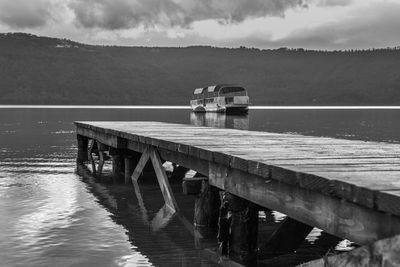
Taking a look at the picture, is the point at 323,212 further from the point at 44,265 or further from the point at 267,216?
the point at 267,216

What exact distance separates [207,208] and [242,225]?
208 cm

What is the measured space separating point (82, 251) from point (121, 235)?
1.18m

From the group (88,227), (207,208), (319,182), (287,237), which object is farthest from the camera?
(88,227)

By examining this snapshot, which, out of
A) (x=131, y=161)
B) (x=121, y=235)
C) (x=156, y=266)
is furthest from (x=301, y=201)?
(x=131, y=161)

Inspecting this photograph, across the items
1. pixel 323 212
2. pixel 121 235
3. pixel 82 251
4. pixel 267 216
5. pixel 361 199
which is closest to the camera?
pixel 361 199

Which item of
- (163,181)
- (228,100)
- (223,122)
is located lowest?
(223,122)

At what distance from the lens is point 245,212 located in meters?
7.58

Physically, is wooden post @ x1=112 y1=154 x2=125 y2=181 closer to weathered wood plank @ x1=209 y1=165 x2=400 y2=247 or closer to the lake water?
the lake water

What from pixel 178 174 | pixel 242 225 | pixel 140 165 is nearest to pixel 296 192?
pixel 242 225

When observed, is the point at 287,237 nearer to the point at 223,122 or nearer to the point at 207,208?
the point at 207,208

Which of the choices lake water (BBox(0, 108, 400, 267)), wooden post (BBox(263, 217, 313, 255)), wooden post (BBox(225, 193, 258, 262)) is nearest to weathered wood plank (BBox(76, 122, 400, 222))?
wooden post (BBox(225, 193, 258, 262))

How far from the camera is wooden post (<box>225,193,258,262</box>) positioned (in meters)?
7.58

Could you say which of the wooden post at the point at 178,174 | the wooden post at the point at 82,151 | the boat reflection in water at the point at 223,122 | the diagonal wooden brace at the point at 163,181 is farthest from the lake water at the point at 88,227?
the boat reflection in water at the point at 223,122

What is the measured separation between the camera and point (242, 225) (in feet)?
24.9
